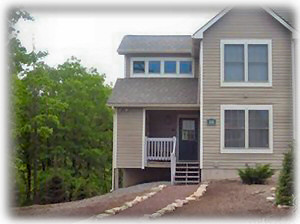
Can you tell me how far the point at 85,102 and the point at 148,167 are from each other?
8014 mm

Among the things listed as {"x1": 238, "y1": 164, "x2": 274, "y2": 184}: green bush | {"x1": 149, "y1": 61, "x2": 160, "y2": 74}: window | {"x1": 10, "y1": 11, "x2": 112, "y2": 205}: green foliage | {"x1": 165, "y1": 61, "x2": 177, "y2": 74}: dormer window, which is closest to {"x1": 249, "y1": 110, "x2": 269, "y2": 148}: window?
{"x1": 238, "y1": 164, "x2": 274, "y2": 184}: green bush

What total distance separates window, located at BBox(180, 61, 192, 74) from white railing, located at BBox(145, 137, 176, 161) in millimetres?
3234

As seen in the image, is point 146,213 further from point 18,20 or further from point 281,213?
point 18,20

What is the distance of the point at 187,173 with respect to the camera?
53.4 feet

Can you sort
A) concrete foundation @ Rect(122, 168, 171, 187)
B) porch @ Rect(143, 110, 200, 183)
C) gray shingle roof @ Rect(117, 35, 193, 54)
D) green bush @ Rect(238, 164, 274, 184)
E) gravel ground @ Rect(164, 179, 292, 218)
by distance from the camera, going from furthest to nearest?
gray shingle roof @ Rect(117, 35, 193, 54)
porch @ Rect(143, 110, 200, 183)
concrete foundation @ Rect(122, 168, 171, 187)
green bush @ Rect(238, 164, 274, 184)
gravel ground @ Rect(164, 179, 292, 218)

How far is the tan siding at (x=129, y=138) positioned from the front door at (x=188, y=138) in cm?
187

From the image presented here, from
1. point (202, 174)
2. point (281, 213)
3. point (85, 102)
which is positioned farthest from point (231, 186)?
point (85, 102)

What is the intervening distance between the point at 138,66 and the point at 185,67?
1791 millimetres

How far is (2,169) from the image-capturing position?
8.34m

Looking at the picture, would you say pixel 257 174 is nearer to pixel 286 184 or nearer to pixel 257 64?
pixel 257 64

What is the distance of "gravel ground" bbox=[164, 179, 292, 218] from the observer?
8859mm

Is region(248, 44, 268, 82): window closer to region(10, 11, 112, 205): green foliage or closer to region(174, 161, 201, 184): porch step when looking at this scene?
region(174, 161, 201, 184): porch step

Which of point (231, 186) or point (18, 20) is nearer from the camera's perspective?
point (231, 186)

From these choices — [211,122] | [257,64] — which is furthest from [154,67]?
[257,64]
